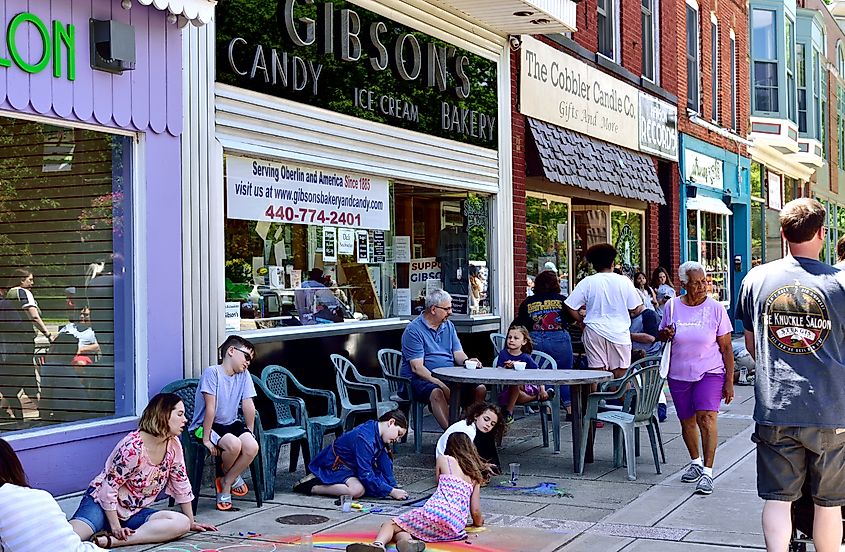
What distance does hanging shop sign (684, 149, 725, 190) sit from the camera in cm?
1998

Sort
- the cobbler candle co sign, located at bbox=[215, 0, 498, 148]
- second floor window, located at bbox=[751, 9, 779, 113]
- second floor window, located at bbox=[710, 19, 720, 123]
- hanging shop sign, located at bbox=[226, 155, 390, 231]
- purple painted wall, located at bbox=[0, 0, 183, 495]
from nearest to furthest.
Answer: purple painted wall, located at bbox=[0, 0, 183, 495] → the cobbler candle co sign, located at bbox=[215, 0, 498, 148] → hanging shop sign, located at bbox=[226, 155, 390, 231] → second floor window, located at bbox=[710, 19, 720, 123] → second floor window, located at bbox=[751, 9, 779, 113]

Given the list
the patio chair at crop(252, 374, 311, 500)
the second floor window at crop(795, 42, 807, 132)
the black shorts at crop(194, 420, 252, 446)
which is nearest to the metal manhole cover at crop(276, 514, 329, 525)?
the patio chair at crop(252, 374, 311, 500)

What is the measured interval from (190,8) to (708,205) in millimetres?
15730

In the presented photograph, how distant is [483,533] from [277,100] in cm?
425

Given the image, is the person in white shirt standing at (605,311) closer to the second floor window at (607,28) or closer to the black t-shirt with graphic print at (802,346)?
the black t-shirt with graphic print at (802,346)

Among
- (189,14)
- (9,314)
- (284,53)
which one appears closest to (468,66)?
→ (284,53)

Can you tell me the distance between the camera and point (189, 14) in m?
7.27

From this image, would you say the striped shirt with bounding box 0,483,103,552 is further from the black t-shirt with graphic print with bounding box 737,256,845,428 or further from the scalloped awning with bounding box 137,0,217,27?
the scalloped awning with bounding box 137,0,217,27

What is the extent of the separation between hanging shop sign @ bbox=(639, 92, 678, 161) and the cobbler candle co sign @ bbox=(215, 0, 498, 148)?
533 centimetres

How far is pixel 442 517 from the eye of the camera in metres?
6.25

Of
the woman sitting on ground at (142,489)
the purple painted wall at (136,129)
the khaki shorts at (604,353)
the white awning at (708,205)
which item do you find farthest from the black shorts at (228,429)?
the white awning at (708,205)

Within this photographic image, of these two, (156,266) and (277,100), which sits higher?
(277,100)

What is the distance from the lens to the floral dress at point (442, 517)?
6242 millimetres

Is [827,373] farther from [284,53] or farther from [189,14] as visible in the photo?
[284,53]
